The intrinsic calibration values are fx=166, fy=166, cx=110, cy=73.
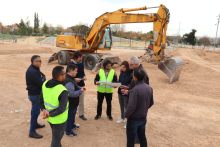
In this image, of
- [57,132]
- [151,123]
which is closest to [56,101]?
[57,132]

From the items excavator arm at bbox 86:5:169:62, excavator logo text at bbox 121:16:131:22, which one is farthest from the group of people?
excavator logo text at bbox 121:16:131:22

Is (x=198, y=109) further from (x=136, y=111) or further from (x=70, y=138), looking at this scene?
(x=70, y=138)

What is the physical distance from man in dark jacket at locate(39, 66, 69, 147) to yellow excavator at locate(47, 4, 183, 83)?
751cm

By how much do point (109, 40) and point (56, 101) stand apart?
1090cm

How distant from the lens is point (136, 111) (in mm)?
2816

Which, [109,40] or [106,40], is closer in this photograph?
[106,40]

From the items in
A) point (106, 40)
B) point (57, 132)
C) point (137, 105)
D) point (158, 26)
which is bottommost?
point (57, 132)

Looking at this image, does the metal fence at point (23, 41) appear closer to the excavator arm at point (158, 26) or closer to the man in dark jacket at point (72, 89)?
the excavator arm at point (158, 26)

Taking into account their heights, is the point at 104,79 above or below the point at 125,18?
below

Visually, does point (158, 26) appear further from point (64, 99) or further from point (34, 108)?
point (64, 99)

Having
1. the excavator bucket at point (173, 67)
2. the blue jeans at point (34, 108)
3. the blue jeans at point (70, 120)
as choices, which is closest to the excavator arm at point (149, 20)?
the excavator bucket at point (173, 67)

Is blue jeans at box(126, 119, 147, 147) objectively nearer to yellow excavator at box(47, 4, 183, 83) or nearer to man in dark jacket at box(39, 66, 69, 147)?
man in dark jacket at box(39, 66, 69, 147)

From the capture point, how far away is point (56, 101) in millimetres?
2637

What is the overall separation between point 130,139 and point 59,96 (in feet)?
4.77
